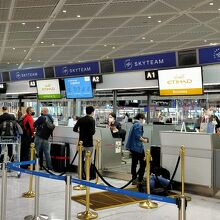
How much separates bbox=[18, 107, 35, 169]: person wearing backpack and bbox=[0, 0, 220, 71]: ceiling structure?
2.63 m

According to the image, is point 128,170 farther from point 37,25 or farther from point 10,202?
point 37,25

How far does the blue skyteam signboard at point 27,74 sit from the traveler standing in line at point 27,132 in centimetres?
418

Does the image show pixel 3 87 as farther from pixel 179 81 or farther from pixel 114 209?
pixel 114 209

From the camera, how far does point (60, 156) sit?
917cm

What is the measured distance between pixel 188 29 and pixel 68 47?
201 inches

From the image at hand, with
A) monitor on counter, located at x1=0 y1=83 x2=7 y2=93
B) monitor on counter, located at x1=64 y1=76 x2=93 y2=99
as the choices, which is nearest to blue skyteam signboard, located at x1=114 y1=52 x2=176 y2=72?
monitor on counter, located at x1=64 y1=76 x2=93 y2=99

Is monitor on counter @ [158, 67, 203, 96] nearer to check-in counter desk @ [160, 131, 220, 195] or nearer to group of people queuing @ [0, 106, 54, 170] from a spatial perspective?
check-in counter desk @ [160, 131, 220, 195]

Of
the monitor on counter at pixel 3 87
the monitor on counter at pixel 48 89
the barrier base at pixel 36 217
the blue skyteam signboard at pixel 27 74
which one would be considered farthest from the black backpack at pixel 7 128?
the monitor on counter at pixel 3 87

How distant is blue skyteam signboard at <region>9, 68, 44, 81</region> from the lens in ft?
44.2

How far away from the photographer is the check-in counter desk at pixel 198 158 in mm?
6730

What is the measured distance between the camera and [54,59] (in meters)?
17.2

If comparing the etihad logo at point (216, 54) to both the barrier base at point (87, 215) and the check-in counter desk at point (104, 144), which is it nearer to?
the check-in counter desk at point (104, 144)

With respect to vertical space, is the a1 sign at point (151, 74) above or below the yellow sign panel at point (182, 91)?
above

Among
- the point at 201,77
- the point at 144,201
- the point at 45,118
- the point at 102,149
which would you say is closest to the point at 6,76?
the point at 45,118
